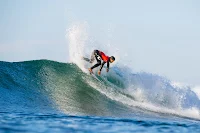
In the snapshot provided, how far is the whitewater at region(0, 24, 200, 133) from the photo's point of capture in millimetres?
8094

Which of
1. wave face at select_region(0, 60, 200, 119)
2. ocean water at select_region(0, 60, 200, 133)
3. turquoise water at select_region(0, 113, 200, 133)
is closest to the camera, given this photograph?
turquoise water at select_region(0, 113, 200, 133)

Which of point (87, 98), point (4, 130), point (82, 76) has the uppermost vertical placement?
point (82, 76)

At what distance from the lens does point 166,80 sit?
20.1m

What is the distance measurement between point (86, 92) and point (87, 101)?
1.41 metres

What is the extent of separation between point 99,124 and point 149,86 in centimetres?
1124

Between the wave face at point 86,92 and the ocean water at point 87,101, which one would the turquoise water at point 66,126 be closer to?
the ocean water at point 87,101

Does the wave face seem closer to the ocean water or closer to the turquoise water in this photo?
the ocean water

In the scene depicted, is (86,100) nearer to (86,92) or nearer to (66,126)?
(86,92)

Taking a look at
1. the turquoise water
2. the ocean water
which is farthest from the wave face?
the turquoise water

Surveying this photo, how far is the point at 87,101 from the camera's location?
44.2 feet

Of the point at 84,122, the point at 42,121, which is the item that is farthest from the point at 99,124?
the point at 42,121

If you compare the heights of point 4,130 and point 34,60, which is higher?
point 34,60

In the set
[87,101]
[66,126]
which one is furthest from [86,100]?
[66,126]

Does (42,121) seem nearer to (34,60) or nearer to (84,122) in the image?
(84,122)
